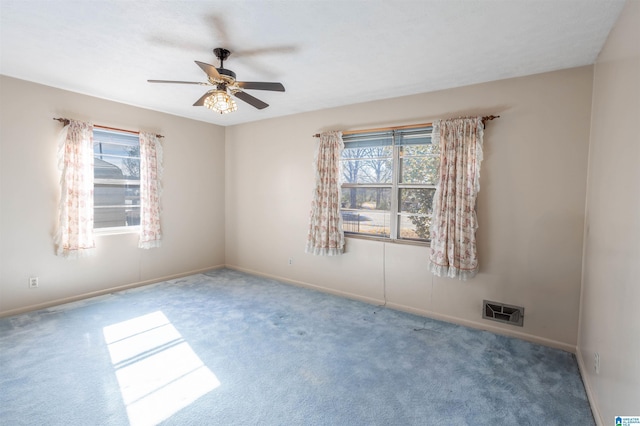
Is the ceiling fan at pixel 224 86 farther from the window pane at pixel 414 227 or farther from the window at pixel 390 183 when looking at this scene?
the window pane at pixel 414 227

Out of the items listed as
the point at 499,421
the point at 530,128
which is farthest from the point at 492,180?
the point at 499,421

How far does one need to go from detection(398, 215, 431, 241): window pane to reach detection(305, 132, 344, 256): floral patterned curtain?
80 cm

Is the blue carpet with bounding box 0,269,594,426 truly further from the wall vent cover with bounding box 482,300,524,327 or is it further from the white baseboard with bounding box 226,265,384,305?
the white baseboard with bounding box 226,265,384,305

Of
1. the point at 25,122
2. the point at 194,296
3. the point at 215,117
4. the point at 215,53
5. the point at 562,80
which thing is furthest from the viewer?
the point at 215,117

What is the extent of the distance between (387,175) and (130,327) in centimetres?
331

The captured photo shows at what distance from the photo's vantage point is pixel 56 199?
3592 mm

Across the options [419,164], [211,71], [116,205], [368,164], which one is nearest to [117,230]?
[116,205]

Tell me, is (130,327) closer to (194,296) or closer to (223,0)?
(194,296)

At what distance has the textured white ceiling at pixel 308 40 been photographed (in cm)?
195

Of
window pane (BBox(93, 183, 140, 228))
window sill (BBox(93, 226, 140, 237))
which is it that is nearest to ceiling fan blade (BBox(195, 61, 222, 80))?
window pane (BBox(93, 183, 140, 228))

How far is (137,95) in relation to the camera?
377 cm

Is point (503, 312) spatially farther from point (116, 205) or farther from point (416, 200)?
point (116, 205)

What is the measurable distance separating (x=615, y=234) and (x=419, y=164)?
A: 202 centimetres

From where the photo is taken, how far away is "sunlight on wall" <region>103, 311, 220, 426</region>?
2.01 metres
